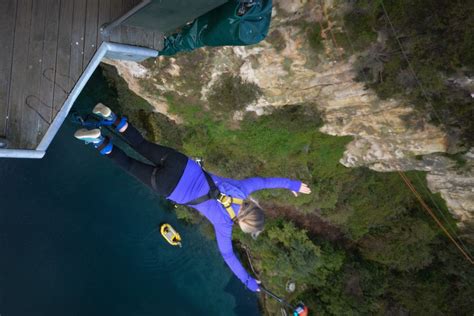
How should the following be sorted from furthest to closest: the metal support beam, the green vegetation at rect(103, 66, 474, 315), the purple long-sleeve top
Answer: the green vegetation at rect(103, 66, 474, 315) → the purple long-sleeve top → the metal support beam

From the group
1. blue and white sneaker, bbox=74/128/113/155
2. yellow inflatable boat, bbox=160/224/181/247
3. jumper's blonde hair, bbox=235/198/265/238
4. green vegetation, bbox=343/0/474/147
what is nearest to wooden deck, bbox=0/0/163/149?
blue and white sneaker, bbox=74/128/113/155

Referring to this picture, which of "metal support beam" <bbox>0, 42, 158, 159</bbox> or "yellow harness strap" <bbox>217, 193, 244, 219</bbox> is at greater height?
"metal support beam" <bbox>0, 42, 158, 159</bbox>

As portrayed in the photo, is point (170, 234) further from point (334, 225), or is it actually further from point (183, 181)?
point (334, 225)

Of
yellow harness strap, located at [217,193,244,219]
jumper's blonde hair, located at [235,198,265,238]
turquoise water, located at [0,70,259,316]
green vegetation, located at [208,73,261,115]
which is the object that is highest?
green vegetation, located at [208,73,261,115]

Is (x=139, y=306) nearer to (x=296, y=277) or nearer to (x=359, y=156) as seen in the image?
(x=296, y=277)

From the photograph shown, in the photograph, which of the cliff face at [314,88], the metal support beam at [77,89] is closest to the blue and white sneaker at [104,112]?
the metal support beam at [77,89]

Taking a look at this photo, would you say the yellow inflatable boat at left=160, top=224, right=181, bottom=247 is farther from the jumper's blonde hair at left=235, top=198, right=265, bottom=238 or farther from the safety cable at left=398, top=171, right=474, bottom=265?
the safety cable at left=398, top=171, right=474, bottom=265
